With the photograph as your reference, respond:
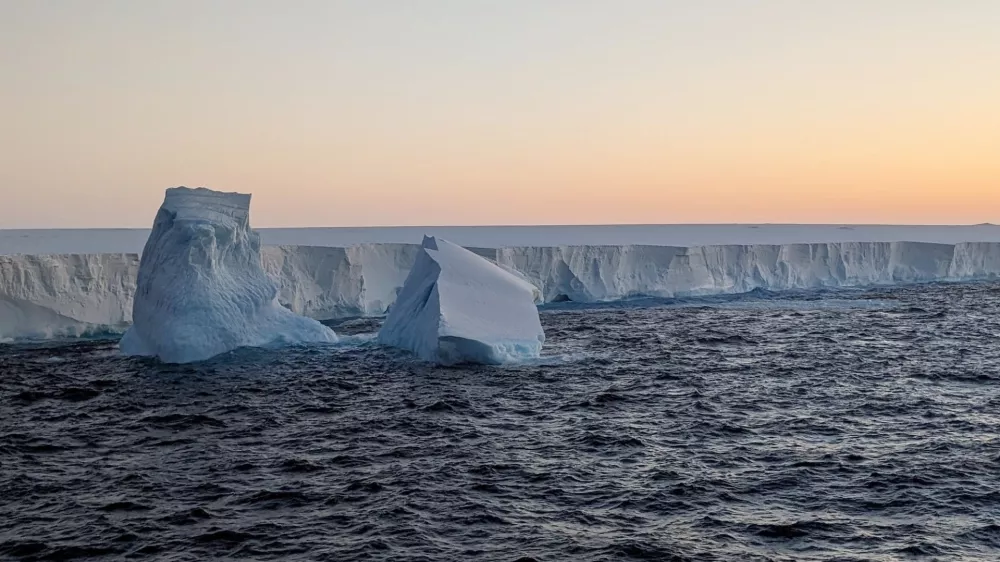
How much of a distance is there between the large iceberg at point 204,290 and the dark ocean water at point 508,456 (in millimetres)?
760

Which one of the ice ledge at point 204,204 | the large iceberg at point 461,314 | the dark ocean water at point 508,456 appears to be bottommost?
the dark ocean water at point 508,456

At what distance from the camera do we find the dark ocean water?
25.4 ft

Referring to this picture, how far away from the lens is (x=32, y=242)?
3319cm

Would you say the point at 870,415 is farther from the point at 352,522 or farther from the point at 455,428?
the point at 352,522

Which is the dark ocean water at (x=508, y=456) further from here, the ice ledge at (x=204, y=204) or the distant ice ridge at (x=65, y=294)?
the ice ledge at (x=204, y=204)

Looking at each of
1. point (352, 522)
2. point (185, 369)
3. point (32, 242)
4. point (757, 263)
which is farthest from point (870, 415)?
point (32, 242)

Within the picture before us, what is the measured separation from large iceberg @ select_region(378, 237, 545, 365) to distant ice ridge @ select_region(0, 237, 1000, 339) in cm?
315

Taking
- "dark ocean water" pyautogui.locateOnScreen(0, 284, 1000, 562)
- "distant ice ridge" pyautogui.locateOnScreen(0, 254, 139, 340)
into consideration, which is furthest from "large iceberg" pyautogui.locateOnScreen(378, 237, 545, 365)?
"distant ice ridge" pyautogui.locateOnScreen(0, 254, 139, 340)

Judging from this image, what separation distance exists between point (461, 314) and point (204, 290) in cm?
548

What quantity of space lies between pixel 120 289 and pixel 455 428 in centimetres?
1432

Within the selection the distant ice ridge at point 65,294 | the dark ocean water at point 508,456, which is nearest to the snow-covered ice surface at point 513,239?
the distant ice ridge at point 65,294

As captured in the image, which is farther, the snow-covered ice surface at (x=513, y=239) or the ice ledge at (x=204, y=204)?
the snow-covered ice surface at (x=513, y=239)

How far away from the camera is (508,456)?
10508mm

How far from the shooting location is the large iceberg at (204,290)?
17859mm
